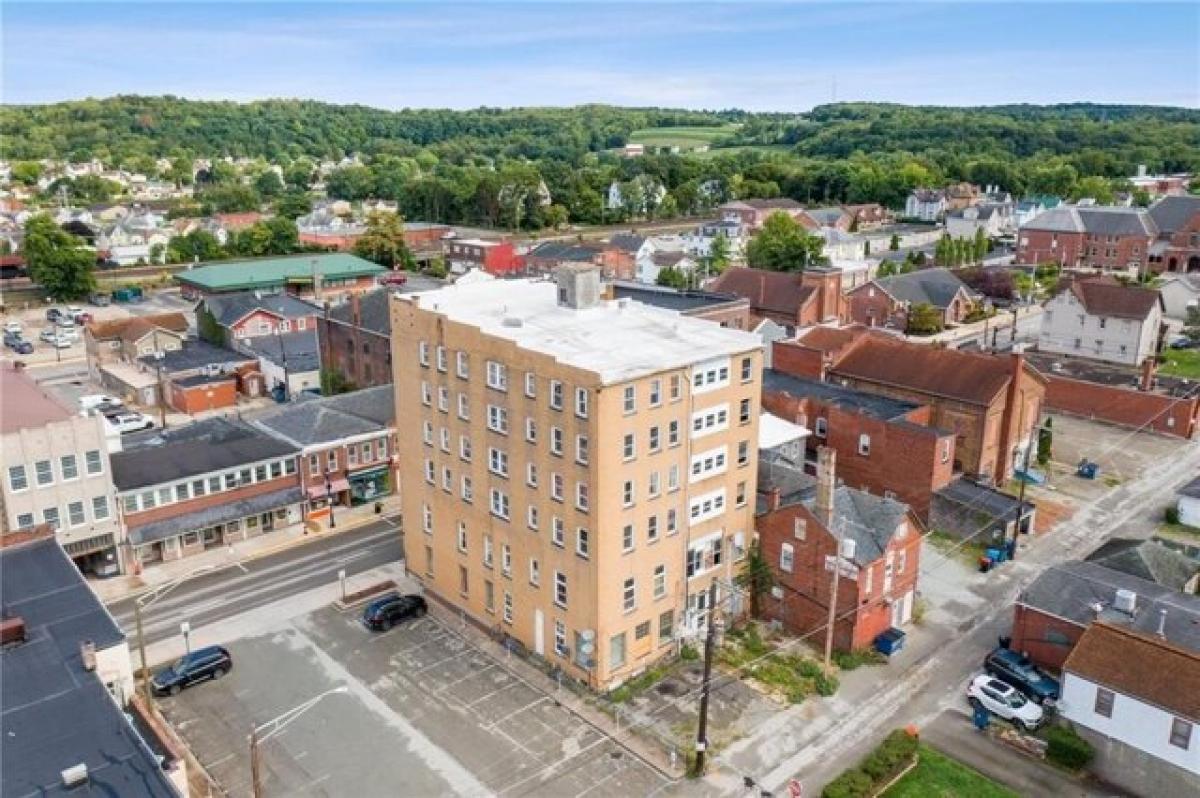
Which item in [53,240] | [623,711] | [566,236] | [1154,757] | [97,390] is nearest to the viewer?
[1154,757]

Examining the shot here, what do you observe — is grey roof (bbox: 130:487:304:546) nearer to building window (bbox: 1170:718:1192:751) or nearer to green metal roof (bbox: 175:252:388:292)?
building window (bbox: 1170:718:1192:751)

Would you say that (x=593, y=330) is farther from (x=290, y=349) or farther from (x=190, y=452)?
(x=290, y=349)

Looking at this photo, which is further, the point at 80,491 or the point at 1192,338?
the point at 1192,338

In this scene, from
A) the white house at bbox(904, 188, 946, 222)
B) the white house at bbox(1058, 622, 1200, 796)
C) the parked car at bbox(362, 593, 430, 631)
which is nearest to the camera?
the white house at bbox(1058, 622, 1200, 796)

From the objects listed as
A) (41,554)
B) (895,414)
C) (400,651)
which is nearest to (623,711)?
(400,651)

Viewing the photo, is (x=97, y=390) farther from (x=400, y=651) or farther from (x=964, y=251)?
(x=964, y=251)

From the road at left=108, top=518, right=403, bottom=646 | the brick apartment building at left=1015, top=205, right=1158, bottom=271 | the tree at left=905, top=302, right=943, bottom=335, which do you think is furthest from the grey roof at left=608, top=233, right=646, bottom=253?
the road at left=108, top=518, right=403, bottom=646
